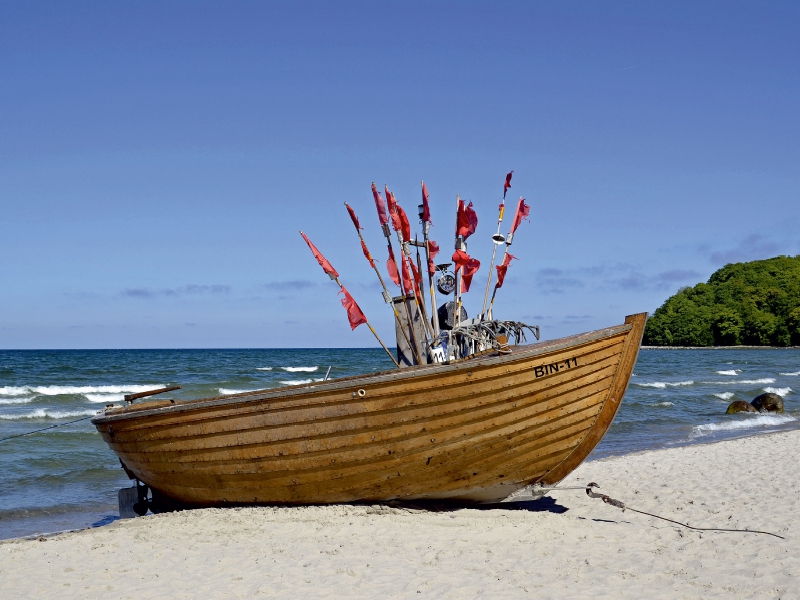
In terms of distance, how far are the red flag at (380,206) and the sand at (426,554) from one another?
118 inches

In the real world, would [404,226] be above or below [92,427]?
above

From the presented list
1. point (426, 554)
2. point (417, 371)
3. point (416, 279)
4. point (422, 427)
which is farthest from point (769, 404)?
point (426, 554)

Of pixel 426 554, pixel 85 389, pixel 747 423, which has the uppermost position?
pixel 85 389

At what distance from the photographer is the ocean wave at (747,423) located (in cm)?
1658

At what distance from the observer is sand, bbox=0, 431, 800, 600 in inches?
205

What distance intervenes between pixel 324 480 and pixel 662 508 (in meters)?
3.59

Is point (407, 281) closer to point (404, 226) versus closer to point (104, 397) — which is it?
point (404, 226)

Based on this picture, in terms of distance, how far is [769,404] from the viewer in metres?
19.7

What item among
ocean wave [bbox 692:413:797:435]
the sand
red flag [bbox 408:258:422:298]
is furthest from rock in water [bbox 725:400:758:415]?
red flag [bbox 408:258:422:298]

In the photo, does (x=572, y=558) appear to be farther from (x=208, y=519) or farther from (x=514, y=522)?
(x=208, y=519)

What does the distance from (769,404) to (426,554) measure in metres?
16.5

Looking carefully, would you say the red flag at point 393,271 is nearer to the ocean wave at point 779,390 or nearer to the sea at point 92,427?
the sea at point 92,427

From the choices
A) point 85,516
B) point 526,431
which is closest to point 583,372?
point 526,431

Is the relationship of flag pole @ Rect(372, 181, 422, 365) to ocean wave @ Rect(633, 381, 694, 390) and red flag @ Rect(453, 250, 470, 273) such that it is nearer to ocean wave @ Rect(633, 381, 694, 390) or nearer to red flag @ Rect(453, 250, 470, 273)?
red flag @ Rect(453, 250, 470, 273)
